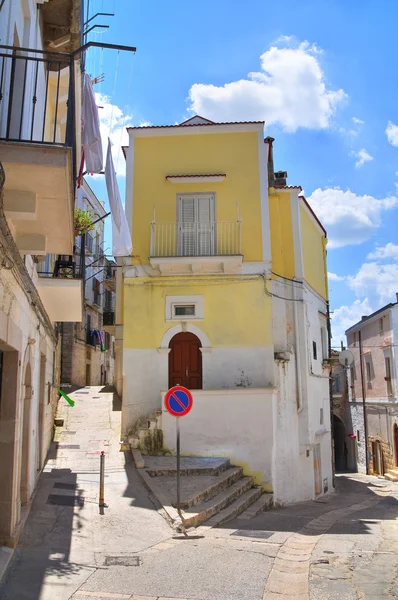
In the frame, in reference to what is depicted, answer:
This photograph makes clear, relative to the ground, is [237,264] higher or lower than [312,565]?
higher

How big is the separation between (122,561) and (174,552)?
30.6 inches

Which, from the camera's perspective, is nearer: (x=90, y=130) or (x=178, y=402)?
(x=90, y=130)

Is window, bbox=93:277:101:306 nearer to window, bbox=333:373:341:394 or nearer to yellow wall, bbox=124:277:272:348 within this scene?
window, bbox=333:373:341:394

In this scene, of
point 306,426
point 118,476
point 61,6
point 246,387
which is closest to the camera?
point 61,6

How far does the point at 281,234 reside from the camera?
17609mm

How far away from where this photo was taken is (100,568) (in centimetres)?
652

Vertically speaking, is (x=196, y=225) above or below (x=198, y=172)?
below

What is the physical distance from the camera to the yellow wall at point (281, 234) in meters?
17.3

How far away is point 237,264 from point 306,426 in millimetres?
5351

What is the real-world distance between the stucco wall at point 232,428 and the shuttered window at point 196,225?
14.6ft

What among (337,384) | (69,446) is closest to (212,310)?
(69,446)

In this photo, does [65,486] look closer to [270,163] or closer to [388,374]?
[270,163]

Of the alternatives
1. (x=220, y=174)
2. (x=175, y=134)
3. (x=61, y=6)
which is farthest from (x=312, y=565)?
(x=175, y=134)

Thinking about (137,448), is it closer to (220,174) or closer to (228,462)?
(228,462)
